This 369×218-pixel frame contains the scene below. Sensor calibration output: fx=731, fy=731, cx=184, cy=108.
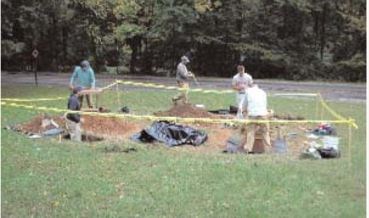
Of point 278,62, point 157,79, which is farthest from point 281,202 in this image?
point 278,62

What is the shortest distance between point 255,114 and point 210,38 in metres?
26.1

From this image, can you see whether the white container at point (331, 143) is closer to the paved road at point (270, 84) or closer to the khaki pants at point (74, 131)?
the khaki pants at point (74, 131)

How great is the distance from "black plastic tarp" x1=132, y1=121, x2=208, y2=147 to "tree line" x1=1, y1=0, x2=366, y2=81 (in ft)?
73.3

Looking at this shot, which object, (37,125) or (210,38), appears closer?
(37,125)

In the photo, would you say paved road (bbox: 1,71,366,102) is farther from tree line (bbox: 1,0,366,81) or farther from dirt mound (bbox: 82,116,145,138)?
dirt mound (bbox: 82,116,145,138)

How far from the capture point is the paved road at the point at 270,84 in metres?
29.7

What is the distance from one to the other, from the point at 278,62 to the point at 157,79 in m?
6.98

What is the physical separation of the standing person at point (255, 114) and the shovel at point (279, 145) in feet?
1.14

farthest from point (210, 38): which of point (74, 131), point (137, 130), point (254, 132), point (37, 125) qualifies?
point (254, 132)

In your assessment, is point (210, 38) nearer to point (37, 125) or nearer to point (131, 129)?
point (131, 129)

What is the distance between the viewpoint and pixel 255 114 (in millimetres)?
14766

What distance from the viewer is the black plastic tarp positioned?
1569cm

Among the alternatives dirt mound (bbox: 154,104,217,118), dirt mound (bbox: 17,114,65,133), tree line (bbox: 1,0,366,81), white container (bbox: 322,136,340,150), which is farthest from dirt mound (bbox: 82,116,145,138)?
tree line (bbox: 1,0,366,81)

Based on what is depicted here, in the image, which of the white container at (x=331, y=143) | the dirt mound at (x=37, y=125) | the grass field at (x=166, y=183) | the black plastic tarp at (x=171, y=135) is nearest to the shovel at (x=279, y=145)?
the white container at (x=331, y=143)
